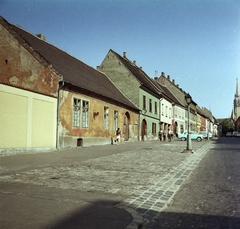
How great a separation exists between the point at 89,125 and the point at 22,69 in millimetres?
6661

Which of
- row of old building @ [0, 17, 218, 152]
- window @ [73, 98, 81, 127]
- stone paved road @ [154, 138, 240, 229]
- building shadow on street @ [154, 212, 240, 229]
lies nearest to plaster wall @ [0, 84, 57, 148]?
row of old building @ [0, 17, 218, 152]

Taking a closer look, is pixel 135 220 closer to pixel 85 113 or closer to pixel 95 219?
pixel 95 219

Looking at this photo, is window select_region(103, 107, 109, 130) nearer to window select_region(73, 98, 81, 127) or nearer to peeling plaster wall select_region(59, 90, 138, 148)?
peeling plaster wall select_region(59, 90, 138, 148)

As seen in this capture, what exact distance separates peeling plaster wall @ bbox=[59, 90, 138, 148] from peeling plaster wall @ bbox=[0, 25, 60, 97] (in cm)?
110

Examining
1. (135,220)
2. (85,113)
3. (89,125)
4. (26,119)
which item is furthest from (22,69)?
(135,220)

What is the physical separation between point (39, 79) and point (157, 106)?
85.8 feet

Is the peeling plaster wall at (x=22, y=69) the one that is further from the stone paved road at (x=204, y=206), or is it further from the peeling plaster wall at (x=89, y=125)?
the stone paved road at (x=204, y=206)

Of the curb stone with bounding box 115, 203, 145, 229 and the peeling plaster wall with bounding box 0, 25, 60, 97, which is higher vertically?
the peeling plaster wall with bounding box 0, 25, 60, 97

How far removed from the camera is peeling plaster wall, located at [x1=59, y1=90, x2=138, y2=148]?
18312 mm

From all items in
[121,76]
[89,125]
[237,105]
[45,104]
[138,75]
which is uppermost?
[237,105]

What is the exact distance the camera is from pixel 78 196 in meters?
5.20

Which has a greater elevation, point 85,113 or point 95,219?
point 85,113

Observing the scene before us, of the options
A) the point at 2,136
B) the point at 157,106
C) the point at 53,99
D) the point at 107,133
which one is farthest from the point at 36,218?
the point at 157,106

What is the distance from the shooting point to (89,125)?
21891 mm
